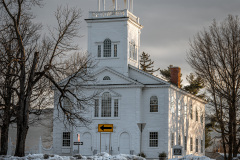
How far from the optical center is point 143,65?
92750 mm

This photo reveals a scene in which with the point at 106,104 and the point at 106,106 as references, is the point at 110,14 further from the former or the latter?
the point at 106,106

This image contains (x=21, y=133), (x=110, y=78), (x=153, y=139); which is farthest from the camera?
(x=110, y=78)

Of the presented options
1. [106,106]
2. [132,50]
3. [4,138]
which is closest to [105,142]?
[106,106]

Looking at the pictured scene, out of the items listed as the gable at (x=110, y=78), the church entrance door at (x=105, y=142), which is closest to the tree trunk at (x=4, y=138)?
the church entrance door at (x=105, y=142)

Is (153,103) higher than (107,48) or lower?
lower

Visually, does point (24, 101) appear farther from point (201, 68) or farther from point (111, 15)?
point (111, 15)

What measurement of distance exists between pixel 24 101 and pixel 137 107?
810 inches

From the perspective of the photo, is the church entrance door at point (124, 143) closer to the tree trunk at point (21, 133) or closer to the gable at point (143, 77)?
the gable at point (143, 77)

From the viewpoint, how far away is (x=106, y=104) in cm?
4916

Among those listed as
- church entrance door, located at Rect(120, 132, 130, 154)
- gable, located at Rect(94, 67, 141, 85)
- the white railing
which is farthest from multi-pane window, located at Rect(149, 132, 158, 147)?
the white railing

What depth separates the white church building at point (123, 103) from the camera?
47969 mm

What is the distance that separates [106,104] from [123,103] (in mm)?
1766

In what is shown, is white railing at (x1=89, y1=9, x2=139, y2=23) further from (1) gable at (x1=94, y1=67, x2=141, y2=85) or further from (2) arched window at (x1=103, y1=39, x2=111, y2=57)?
(1) gable at (x1=94, y1=67, x2=141, y2=85)

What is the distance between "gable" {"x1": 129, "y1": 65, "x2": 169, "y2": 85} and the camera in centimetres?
4897
